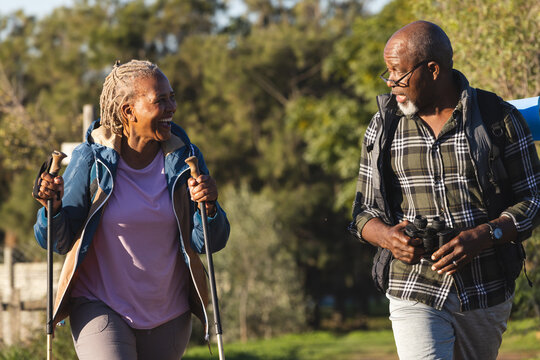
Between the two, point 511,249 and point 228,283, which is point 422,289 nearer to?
point 511,249

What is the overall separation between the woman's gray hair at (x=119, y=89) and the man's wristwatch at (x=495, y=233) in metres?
1.69

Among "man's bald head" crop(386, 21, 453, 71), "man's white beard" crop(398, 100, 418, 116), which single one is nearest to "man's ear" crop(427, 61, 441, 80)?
"man's bald head" crop(386, 21, 453, 71)

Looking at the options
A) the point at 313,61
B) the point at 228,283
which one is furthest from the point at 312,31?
the point at 228,283

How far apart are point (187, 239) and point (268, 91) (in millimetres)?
31321

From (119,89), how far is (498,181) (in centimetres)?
181

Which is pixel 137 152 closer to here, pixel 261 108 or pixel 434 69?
pixel 434 69

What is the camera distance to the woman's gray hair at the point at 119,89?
4156 mm

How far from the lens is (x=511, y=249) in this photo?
4031 mm

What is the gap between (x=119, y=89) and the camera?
165 inches

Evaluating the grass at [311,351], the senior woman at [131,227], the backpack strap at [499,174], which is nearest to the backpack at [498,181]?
the backpack strap at [499,174]

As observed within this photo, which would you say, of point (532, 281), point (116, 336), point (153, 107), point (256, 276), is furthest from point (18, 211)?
point (116, 336)

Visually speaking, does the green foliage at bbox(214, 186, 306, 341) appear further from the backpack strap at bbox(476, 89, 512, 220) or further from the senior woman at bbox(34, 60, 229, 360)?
the backpack strap at bbox(476, 89, 512, 220)

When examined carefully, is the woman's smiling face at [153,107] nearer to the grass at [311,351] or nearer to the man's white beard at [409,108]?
the man's white beard at [409,108]

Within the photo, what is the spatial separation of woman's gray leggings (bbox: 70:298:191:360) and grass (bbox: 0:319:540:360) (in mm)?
4660
